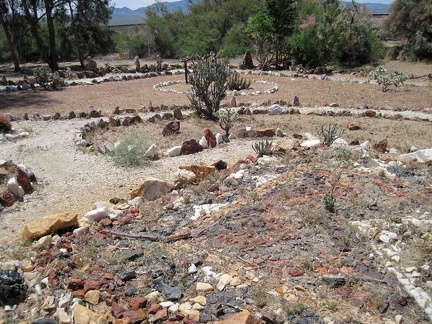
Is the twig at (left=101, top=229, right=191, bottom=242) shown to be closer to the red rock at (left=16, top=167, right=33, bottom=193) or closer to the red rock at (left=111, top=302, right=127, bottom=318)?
the red rock at (left=111, top=302, right=127, bottom=318)

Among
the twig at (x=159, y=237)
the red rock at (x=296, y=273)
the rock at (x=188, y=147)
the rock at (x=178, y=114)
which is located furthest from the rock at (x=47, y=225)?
the rock at (x=178, y=114)

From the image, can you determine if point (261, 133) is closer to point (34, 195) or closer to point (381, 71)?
point (34, 195)

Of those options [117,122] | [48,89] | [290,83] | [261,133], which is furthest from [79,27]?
[261,133]

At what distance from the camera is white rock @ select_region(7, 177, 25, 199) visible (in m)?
5.77

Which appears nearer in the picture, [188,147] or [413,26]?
[188,147]

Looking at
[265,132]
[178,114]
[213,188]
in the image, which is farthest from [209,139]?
[213,188]

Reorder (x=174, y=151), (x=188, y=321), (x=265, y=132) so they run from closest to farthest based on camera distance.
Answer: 1. (x=188, y=321)
2. (x=174, y=151)
3. (x=265, y=132)

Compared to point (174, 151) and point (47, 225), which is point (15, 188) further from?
point (174, 151)

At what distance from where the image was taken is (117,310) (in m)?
3.23

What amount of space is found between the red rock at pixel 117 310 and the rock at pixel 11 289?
97cm

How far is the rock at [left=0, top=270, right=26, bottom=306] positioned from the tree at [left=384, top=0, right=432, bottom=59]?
20000 millimetres

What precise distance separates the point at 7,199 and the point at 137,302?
3.28 meters

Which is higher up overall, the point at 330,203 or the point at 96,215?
the point at 330,203

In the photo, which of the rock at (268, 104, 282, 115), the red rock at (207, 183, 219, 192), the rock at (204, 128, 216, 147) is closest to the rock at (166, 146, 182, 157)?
the rock at (204, 128, 216, 147)
